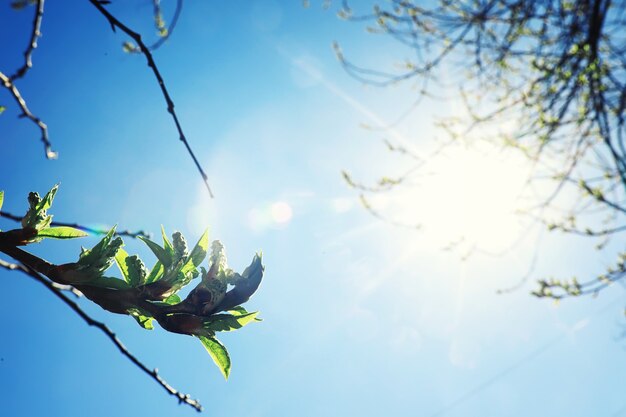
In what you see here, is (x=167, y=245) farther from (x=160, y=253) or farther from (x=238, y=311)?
(x=238, y=311)

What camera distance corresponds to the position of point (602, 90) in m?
3.24

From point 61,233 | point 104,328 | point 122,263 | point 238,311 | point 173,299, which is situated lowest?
point 104,328

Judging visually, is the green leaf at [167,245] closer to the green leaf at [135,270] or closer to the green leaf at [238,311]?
the green leaf at [135,270]

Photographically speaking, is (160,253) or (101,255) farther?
(160,253)

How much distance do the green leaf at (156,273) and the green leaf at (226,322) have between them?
0.26m

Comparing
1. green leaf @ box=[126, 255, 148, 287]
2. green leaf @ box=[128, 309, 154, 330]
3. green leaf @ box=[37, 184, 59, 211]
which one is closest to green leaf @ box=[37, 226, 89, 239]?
green leaf @ box=[37, 184, 59, 211]

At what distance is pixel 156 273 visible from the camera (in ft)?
4.73

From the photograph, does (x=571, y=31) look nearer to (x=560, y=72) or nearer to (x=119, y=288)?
(x=560, y=72)

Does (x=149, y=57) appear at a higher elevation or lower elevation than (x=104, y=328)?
higher

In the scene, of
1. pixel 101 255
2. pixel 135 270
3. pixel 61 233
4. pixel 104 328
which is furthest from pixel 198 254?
pixel 104 328

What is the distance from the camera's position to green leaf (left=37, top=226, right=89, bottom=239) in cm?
132

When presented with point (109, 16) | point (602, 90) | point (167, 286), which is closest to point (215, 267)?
point (167, 286)

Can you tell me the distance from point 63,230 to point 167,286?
1.34 feet

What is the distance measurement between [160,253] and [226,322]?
13.4 inches
